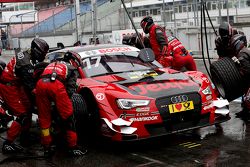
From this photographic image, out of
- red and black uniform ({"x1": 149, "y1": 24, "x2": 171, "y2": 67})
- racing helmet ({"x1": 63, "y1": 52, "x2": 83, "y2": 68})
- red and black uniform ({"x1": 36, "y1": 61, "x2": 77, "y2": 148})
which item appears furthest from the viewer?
red and black uniform ({"x1": 149, "y1": 24, "x2": 171, "y2": 67})

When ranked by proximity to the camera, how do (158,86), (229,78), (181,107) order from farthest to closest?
(229,78) → (158,86) → (181,107)

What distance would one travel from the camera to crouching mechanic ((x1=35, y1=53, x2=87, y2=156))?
599cm

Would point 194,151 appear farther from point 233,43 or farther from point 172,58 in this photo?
point 172,58

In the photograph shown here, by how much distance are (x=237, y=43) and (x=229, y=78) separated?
70 centimetres

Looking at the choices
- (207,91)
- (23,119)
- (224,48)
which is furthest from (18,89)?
(224,48)

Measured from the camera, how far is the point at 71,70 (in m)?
6.29

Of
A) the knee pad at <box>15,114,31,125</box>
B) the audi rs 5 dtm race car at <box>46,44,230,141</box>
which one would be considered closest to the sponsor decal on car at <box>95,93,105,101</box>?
the audi rs 5 dtm race car at <box>46,44,230,141</box>

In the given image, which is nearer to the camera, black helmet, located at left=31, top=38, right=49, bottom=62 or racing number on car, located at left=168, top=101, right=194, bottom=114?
racing number on car, located at left=168, top=101, right=194, bottom=114

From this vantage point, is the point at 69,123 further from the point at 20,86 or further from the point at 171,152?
the point at 171,152

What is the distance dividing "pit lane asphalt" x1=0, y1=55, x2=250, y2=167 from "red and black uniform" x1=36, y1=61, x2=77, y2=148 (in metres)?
0.38

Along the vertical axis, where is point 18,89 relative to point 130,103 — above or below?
above

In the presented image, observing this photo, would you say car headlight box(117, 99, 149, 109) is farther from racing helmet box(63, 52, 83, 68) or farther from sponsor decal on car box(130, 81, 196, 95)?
racing helmet box(63, 52, 83, 68)

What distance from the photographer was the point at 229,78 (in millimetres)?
7320

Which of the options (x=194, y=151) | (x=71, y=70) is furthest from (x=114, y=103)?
(x=194, y=151)
